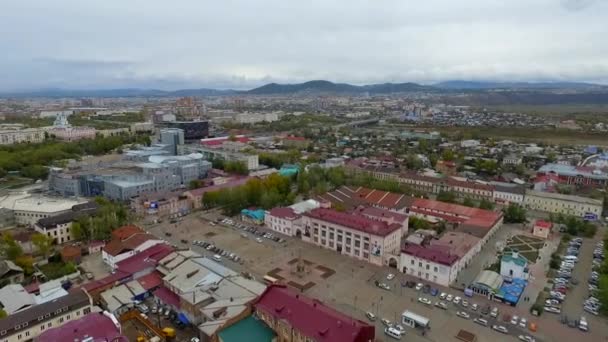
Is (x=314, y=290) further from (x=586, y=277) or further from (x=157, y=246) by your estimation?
(x=586, y=277)

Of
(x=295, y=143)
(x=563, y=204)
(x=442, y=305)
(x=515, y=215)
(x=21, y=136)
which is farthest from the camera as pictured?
(x=21, y=136)

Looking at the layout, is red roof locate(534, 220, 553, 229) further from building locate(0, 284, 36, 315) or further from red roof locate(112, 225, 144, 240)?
building locate(0, 284, 36, 315)

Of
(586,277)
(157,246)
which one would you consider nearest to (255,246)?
(157,246)

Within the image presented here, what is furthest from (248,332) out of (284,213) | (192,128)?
(192,128)

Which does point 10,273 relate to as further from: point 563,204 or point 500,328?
point 563,204

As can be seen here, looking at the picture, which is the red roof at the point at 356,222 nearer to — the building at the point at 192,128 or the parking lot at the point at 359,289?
the parking lot at the point at 359,289

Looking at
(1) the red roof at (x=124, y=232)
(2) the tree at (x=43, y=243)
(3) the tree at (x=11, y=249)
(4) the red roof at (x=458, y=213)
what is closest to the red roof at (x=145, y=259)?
(1) the red roof at (x=124, y=232)
